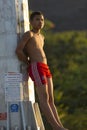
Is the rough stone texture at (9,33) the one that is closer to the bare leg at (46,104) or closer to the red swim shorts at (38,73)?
the red swim shorts at (38,73)

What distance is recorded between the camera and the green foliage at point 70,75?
1816cm

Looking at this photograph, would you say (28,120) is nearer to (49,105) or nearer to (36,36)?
(49,105)

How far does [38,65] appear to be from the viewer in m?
8.87

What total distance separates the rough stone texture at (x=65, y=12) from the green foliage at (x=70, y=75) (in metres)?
7.10

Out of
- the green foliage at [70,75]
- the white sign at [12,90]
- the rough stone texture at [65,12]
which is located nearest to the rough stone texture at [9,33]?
the white sign at [12,90]

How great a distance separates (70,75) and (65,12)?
1614 centimetres

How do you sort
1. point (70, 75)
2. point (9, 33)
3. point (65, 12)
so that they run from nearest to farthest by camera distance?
point (9, 33), point (70, 75), point (65, 12)

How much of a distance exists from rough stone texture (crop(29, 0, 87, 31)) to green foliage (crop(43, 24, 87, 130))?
7.10m

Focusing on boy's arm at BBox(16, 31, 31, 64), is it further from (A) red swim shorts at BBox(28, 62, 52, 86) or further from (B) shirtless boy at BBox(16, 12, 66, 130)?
(A) red swim shorts at BBox(28, 62, 52, 86)

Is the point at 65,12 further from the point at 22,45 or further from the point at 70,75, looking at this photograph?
the point at 22,45

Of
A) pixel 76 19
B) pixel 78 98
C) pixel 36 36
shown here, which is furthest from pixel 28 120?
pixel 76 19

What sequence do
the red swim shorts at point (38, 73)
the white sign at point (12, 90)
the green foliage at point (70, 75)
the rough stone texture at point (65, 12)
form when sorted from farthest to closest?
Answer: 1. the rough stone texture at point (65, 12)
2. the green foliage at point (70, 75)
3. the red swim shorts at point (38, 73)
4. the white sign at point (12, 90)

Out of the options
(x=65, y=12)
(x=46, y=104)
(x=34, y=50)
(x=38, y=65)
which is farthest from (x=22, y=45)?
(x=65, y=12)

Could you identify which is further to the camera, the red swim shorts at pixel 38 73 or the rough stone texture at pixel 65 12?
the rough stone texture at pixel 65 12
